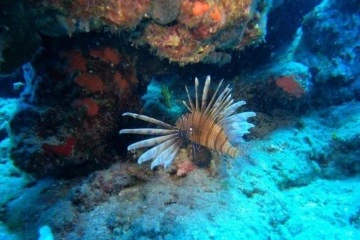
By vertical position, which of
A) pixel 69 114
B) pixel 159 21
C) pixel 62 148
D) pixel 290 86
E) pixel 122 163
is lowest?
pixel 62 148

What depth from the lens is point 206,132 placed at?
3.17 metres

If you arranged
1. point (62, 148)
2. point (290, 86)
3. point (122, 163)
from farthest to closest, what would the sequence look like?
point (290, 86) < point (122, 163) < point (62, 148)

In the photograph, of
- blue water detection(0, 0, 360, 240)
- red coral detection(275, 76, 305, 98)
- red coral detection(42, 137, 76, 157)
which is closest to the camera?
blue water detection(0, 0, 360, 240)

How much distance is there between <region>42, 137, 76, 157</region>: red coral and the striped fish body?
1.22 m

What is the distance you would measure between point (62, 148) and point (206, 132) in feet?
5.30

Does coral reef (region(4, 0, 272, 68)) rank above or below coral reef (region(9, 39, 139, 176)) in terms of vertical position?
above

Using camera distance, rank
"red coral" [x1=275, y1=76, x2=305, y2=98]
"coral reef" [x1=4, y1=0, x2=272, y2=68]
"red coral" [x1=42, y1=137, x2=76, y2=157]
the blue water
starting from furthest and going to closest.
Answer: "red coral" [x1=275, y1=76, x2=305, y2=98], "red coral" [x1=42, y1=137, x2=76, y2=157], the blue water, "coral reef" [x1=4, y1=0, x2=272, y2=68]

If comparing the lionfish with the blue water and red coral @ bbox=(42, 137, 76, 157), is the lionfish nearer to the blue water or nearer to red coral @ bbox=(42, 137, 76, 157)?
the blue water

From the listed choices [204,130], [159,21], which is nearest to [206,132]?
[204,130]

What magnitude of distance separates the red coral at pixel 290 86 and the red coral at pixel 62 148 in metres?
3.69

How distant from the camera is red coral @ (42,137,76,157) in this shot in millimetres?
3041

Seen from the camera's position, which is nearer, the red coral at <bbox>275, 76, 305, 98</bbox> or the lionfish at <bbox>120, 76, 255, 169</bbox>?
the lionfish at <bbox>120, 76, 255, 169</bbox>

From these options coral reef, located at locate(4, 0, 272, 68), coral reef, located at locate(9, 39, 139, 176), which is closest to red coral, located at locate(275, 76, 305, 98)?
coral reef, located at locate(4, 0, 272, 68)

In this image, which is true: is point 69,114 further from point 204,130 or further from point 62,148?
point 204,130
